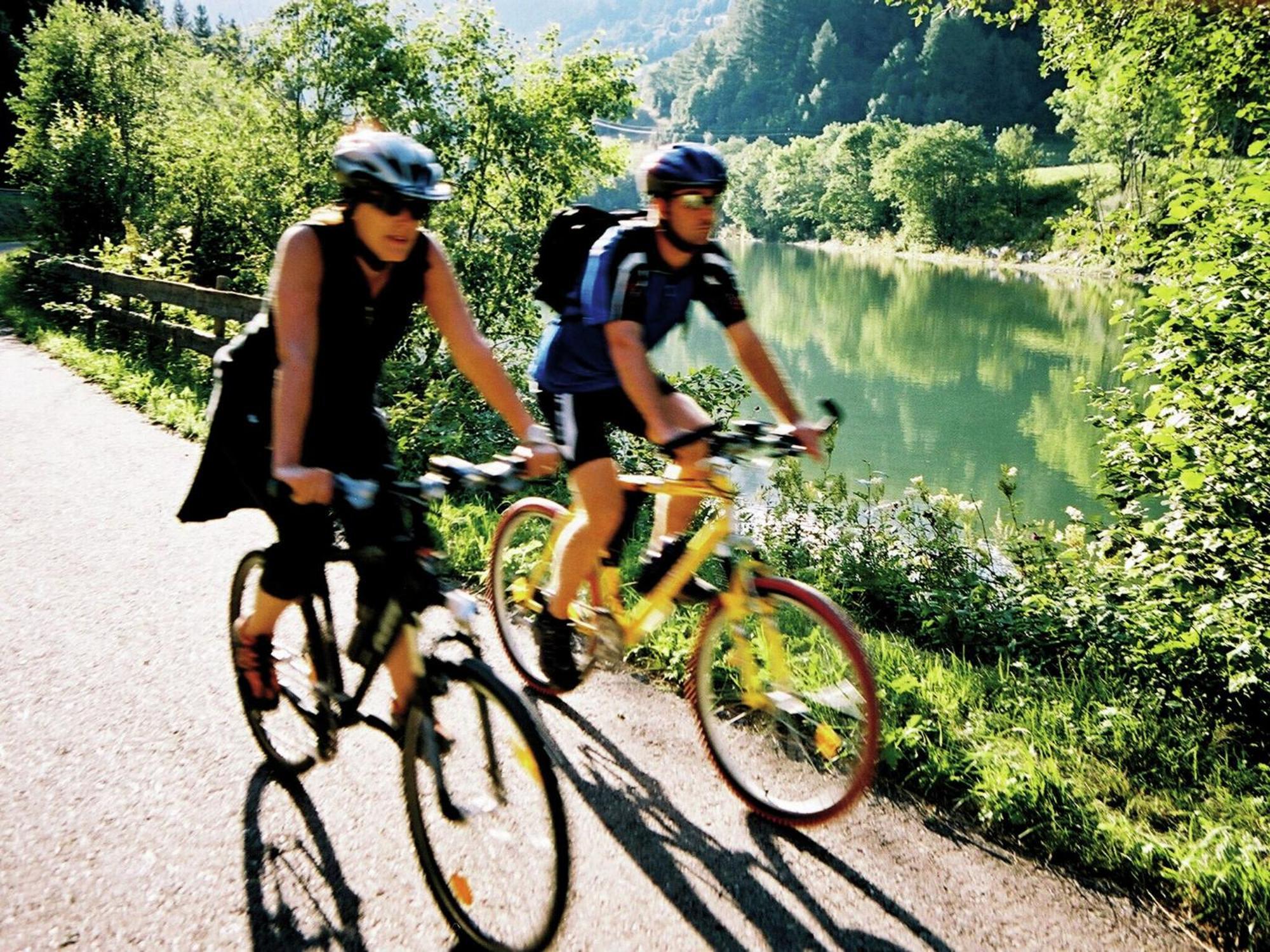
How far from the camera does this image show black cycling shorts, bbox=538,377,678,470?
11.7ft

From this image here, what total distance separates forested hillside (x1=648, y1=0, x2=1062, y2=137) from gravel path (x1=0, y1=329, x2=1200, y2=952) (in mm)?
134536

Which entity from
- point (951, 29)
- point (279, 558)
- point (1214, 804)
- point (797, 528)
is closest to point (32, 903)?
point (279, 558)

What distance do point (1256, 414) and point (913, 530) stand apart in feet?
6.49

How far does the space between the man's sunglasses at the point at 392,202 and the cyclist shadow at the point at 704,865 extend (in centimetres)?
143

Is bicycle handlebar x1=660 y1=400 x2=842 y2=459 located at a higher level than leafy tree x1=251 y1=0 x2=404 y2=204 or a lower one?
lower

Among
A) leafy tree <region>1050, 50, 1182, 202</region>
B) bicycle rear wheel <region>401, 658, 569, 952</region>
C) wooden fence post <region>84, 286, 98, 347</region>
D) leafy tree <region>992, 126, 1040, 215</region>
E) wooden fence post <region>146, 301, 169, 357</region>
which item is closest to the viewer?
bicycle rear wheel <region>401, 658, 569, 952</region>

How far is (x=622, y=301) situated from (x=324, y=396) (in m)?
1.02

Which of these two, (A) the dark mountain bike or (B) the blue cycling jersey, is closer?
(A) the dark mountain bike

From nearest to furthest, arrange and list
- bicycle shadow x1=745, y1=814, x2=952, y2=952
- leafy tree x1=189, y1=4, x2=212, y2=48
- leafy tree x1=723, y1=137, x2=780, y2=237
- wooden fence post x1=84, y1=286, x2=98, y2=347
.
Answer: bicycle shadow x1=745, y1=814, x2=952, y2=952 → wooden fence post x1=84, y1=286, x2=98, y2=347 → leafy tree x1=723, y1=137, x2=780, y2=237 → leafy tree x1=189, y1=4, x2=212, y2=48

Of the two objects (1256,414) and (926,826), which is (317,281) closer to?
(926,826)

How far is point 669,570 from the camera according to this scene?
10.8 ft

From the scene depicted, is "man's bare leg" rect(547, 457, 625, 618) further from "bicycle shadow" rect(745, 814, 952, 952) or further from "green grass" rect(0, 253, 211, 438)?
"green grass" rect(0, 253, 211, 438)

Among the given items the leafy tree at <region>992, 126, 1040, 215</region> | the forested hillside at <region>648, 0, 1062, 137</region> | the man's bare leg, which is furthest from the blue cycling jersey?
the forested hillside at <region>648, 0, 1062, 137</region>

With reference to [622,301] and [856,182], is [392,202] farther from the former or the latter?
[856,182]
